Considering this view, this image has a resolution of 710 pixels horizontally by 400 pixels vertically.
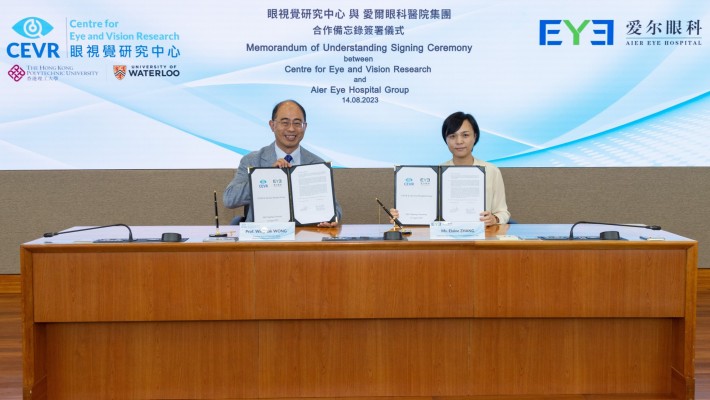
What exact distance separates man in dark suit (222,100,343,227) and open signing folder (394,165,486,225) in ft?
1.37

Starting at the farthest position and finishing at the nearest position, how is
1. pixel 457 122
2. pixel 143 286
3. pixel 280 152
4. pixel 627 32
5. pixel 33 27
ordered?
pixel 627 32, pixel 33 27, pixel 280 152, pixel 457 122, pixel 143 286

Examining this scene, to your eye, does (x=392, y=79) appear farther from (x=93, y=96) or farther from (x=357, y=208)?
(x=93, y=96)

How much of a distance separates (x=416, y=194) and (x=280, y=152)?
91 centimetres

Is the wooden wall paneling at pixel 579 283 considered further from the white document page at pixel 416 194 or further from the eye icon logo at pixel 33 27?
the eye icon logo at pixel 33 27

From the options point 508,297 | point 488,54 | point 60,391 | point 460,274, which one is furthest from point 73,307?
point 488,54

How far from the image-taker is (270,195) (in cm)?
381

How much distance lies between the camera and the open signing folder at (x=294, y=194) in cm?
381

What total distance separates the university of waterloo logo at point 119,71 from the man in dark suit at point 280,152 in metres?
1.50

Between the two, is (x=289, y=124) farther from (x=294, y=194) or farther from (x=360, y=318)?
(x=360, y=318)

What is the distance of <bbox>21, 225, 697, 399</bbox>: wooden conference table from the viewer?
125 inches

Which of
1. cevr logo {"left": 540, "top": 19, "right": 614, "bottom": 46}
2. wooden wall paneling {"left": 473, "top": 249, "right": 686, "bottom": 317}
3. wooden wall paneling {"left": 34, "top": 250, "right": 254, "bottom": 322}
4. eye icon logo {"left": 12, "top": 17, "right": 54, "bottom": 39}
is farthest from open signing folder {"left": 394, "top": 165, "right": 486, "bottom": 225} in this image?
eye icon logo {"left": 12, "top": 17, "right": 54, "bottom": 39}

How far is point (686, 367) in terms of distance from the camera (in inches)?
125

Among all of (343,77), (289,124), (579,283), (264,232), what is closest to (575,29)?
(343,77)

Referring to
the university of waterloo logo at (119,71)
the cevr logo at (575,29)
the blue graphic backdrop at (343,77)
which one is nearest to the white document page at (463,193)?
the blue graphic backdrop at (343,77)
